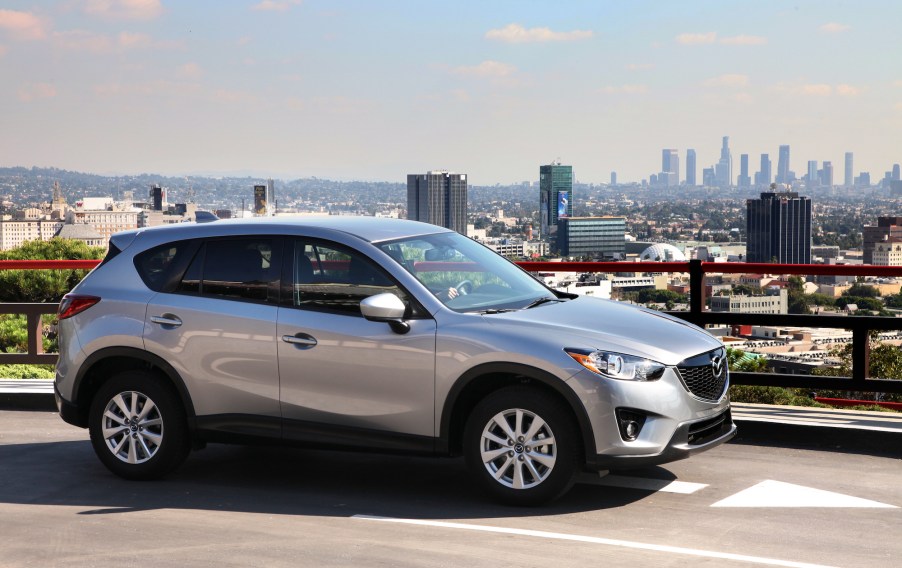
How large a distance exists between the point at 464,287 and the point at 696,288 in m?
3.19

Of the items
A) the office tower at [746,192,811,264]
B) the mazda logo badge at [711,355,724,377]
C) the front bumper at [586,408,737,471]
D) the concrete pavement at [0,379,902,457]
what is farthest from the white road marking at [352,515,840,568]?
the office tower at [746,192,811,264]

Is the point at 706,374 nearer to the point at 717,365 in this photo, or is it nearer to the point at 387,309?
the point at 717,365

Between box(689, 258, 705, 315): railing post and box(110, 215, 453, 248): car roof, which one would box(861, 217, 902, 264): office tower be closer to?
box(689, 258, 705, 315): railing post

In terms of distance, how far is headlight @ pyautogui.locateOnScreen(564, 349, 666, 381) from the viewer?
6391mm

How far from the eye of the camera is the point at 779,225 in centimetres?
10931

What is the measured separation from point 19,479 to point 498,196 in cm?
16556

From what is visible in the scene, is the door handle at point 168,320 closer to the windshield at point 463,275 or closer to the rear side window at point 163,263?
the rear side window at point 163,263

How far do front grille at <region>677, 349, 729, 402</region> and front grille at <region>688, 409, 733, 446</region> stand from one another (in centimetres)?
14

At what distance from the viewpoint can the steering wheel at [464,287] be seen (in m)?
7.06

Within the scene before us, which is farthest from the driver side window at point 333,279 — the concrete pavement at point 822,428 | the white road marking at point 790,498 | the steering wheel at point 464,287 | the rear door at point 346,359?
the concrete pavement at point 822,428

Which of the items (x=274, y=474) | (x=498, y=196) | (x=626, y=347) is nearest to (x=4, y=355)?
(x=274, y=474)

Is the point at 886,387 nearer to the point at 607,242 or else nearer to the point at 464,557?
the point at 464,557

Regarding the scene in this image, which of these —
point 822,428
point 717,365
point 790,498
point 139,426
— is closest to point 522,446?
point 717,365

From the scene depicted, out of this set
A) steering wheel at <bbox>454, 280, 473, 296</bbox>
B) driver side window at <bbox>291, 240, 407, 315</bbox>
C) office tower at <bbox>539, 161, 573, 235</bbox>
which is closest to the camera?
driver side window at <bbox>291, 240, 407, 315</bbox>
